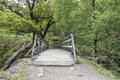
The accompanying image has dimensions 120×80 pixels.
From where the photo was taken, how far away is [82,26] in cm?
1040

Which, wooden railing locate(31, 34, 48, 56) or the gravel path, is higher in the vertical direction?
wooden railing locate(31, 34, 48, 56)

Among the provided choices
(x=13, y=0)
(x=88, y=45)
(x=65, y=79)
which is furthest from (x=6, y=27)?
(x=65, y=79)

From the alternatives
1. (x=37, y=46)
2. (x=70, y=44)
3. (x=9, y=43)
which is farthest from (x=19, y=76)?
(x=9, y=43)

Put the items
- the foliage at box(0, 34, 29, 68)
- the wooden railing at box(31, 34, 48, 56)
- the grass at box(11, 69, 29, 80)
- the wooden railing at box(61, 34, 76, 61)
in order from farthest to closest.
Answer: the foliage at box(0, 34, 29, 68) < the wooden railing at box(31, 34, 48, 56) < the wooden railing at box(61, 34, 76, 61) < the grass at box(11, 69, 29, 80)

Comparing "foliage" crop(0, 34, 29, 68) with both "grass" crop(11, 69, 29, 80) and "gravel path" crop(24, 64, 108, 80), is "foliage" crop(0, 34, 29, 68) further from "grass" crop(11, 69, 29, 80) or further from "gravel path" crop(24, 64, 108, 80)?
"grass" crop(11, 69, 29, 80)

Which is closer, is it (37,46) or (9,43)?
(37,46)

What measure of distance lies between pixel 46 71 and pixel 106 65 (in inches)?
161

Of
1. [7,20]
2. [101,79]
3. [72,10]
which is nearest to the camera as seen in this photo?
[101,79]

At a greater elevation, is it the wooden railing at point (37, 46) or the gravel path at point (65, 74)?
the wooden railing at point (37, 46)

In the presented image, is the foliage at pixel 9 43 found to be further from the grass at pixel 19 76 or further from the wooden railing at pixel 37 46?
the grass at pixel 19 76

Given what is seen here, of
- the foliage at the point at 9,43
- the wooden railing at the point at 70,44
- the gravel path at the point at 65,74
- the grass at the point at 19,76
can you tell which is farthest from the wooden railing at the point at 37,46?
the foliage at the point at 9,43

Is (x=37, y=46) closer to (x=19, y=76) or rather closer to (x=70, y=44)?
(x=70, y=44)

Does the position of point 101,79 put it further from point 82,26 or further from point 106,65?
point 82,26

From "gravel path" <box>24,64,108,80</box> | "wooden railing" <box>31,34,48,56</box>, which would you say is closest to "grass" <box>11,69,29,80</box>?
"gravel path" <box>24,64,108,80</box>
